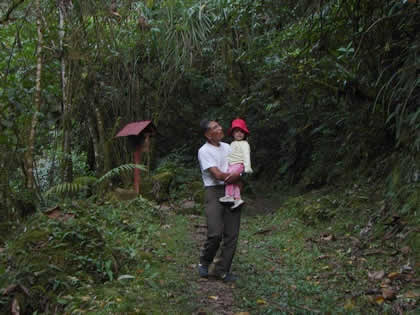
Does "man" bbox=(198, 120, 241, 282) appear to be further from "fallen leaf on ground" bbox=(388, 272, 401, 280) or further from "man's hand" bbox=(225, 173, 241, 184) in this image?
"fallen leaf on ground" bbox=(388, 272, 401, 280)

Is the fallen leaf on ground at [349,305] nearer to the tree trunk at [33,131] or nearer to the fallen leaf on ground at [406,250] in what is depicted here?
the fallen leaf on ground at [406,250]

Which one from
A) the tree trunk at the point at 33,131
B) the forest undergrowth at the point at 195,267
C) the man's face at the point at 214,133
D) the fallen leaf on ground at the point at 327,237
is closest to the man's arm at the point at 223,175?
the man's face at the point at 214,133

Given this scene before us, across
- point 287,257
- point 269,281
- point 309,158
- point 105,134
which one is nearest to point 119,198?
point 105,134

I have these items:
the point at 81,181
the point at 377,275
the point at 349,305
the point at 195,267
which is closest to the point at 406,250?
the point at 377,275

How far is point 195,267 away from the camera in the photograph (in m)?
5.25

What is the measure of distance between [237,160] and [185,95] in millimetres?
10099

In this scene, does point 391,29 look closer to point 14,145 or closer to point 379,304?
point 379,304

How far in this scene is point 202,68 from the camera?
1391cm

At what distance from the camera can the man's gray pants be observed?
4631mm

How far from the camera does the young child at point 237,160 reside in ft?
15.4

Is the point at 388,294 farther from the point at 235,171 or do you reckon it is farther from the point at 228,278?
the point at 235,171

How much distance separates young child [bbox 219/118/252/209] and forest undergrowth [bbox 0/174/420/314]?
3.05 ft

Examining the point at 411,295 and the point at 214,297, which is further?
the point at 214,297

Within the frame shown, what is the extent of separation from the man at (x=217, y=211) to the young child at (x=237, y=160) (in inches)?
3.0
